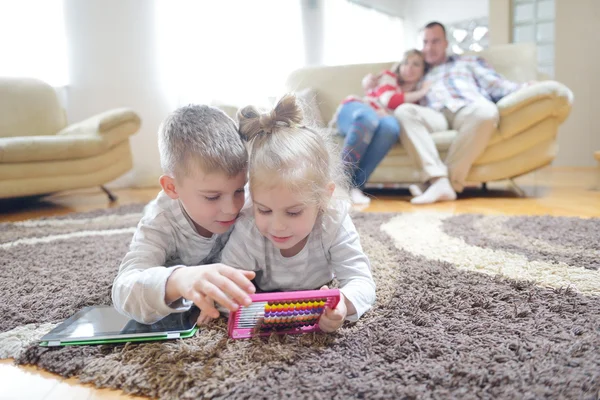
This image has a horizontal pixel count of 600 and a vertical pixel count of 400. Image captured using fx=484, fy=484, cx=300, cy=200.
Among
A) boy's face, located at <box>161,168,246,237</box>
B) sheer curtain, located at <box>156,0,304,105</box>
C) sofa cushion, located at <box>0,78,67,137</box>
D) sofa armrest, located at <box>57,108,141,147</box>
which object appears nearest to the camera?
boy's face, located at <box>161,168,246,237</box>

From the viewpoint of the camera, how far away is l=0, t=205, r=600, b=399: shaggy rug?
0.65 metres

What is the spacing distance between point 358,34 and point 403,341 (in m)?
4.53

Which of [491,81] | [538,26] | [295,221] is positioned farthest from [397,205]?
[538,26]

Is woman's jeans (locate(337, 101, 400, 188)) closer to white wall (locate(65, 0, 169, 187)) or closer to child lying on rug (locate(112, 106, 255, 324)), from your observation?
child lying on rug (locate(112, 106, 255, 324))

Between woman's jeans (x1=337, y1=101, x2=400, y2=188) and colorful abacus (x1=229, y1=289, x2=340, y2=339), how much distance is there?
1.64 m

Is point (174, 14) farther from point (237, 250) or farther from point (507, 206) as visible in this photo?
point (237, 250)

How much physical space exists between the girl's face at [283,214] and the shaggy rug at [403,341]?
18cm

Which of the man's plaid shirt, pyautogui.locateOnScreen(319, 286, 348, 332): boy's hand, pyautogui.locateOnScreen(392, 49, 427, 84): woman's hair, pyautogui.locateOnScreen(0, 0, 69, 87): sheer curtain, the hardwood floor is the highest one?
pyautogui.locateOnScreen(0, 0, 69, 87): sheer curtain

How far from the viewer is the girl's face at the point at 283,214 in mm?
841

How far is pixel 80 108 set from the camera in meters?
3.75

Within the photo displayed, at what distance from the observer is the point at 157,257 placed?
0.94m

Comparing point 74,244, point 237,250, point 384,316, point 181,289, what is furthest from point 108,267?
point 384,316

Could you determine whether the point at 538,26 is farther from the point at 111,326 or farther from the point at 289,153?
the point at 111,326

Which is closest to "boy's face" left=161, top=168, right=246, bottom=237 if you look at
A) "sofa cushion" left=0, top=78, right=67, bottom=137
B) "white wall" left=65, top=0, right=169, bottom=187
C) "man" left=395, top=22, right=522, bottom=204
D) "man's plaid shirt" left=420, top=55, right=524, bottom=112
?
"man" left=395, top=22, right=522, bottom=204
